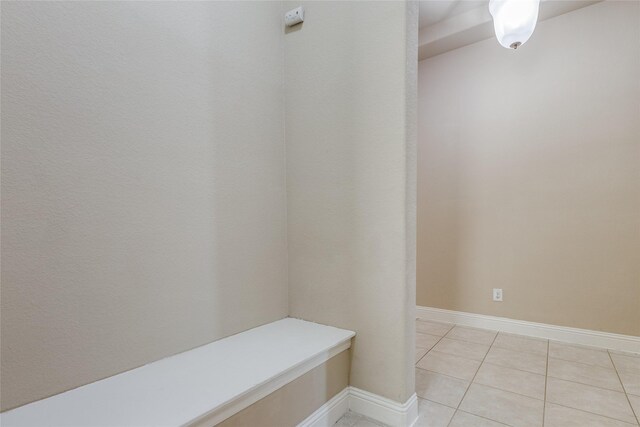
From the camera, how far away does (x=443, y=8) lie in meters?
2.59

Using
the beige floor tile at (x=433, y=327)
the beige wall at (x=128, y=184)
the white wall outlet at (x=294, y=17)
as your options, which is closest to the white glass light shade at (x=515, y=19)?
the white wall outlet at (x=294, y=17)

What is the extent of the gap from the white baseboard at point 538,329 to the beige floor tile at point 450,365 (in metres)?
0.74

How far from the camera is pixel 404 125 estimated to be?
1465 millimetres

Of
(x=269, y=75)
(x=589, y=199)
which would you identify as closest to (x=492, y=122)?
(x=589, y=199)

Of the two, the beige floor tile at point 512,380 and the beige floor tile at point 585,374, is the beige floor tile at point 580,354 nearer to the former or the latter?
the beige floor tile at point 585,374

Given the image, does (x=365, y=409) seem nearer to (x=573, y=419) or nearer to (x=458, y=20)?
(x=573, y=419)

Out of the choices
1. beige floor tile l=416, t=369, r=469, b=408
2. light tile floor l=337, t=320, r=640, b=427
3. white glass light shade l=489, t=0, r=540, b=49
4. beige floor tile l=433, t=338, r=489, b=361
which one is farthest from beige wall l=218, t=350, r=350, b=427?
white glass light shade l=489, t=0, r=540, b=49

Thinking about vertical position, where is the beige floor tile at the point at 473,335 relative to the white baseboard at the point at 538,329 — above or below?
below

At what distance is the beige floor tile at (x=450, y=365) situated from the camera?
6.59 ft

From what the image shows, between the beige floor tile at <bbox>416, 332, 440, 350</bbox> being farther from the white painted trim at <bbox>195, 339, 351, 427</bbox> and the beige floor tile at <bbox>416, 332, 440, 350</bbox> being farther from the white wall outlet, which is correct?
the white wall outlet

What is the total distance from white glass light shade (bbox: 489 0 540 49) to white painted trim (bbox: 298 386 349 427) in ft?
7.52

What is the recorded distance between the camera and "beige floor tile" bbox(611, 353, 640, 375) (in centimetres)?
204

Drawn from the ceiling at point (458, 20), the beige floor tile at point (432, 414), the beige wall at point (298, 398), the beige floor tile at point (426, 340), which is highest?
the ceiling at point (458, 20)

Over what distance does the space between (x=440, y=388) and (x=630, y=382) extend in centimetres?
116
